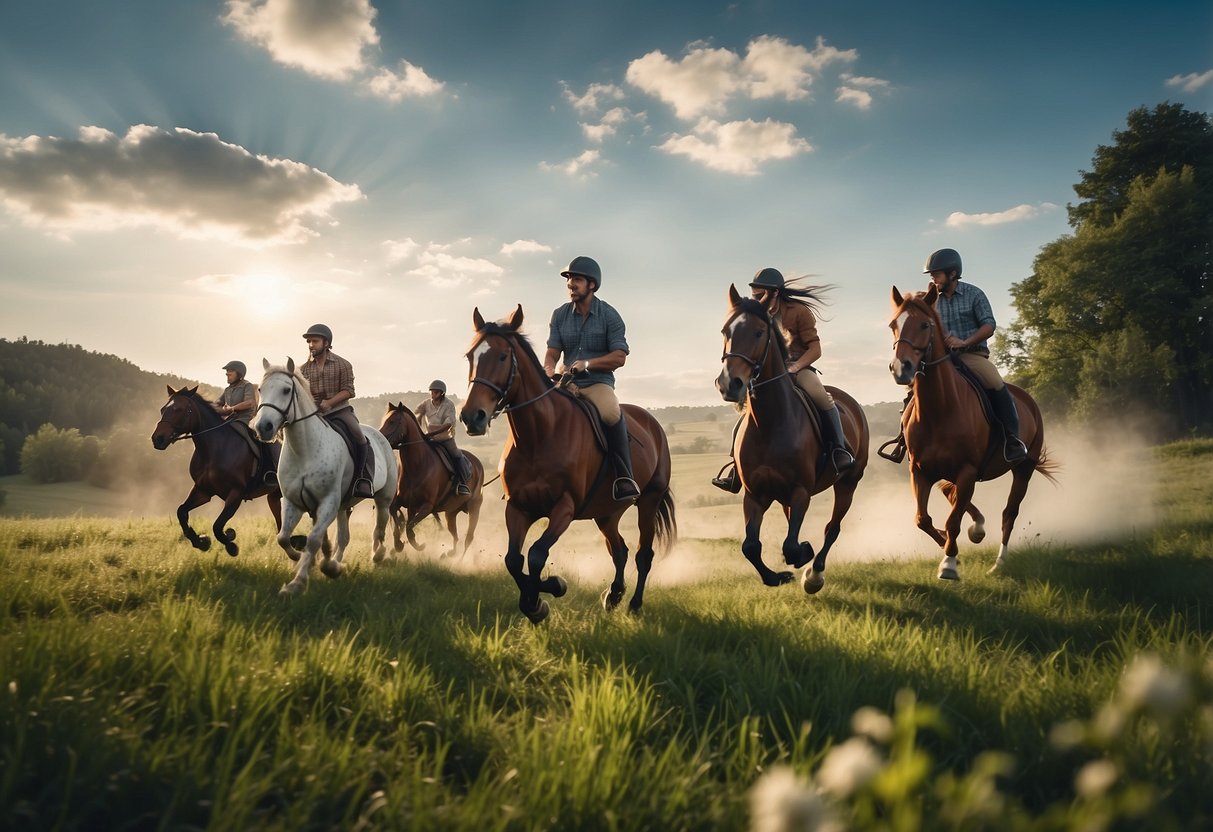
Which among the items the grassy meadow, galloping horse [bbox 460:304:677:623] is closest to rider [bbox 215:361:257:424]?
the grassy meadow

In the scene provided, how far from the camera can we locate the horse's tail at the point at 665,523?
897 cm

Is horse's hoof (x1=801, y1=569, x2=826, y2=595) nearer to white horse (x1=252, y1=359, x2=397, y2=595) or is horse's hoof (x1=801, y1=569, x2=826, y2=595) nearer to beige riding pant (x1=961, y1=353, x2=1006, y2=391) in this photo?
beige riding pant (x1=961, y1=353, x2=1006, y2=391)

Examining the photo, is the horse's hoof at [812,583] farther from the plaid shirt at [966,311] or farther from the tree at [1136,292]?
the tree at [1136,292]

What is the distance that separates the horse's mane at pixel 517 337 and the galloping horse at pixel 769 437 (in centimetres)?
187

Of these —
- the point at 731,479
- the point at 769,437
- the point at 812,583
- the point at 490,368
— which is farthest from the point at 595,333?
the point at 812,583

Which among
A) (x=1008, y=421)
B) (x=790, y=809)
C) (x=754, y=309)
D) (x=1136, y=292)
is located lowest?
(x=790, y=809)

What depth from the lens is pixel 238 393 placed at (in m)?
12.4

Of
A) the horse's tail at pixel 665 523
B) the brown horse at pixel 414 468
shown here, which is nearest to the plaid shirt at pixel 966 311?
the horse's tail at pixel 665 523

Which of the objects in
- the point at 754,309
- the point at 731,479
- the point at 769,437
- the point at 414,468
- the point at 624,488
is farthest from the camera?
the point at 414,468

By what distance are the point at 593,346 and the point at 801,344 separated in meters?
2.92

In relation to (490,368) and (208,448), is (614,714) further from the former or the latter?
(208,448)

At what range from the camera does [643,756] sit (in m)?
2.92

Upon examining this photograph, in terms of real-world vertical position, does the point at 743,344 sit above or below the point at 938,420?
above

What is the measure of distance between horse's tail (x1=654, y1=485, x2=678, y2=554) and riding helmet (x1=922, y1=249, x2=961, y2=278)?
512 centimetres
